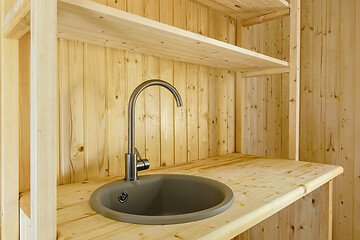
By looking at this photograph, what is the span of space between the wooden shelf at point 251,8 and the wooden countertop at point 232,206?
92cm

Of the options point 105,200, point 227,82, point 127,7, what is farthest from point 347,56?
point 105,200

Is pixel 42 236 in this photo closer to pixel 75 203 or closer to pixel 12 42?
pixel 75 203

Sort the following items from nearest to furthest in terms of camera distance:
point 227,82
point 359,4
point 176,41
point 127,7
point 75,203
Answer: point 75,203, point 176,41, point 127,7, point 227,82, point 359,4

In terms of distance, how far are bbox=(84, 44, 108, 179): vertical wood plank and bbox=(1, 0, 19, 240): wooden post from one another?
0.84 feet

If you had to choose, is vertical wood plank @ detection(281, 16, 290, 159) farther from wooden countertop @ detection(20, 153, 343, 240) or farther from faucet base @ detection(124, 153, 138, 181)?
faucet base @ detection(124, 153, 138, 181)

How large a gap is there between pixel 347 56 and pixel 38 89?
2.14 meters

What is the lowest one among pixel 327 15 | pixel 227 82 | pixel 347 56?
pixel 227 82

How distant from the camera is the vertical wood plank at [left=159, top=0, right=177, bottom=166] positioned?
128 cm

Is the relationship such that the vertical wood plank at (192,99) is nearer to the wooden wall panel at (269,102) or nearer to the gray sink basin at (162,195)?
the gray sink basin at (162,195)

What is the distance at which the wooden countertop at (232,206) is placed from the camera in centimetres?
58

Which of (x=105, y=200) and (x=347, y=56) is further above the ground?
(x=347, y=56)

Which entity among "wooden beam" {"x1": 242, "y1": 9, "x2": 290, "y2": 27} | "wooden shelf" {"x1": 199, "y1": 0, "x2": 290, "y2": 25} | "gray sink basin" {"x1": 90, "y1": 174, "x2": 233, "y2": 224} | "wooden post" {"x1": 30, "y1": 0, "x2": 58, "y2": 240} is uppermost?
"wooden shelf" {"x1": 199, "y1": 0, "x2": 290, "y2": 25}

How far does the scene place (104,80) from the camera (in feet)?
3.51

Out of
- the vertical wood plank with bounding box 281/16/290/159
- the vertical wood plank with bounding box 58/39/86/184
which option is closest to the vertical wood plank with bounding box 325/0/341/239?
the vertical wood plank with bounding box 281/16/290/159
